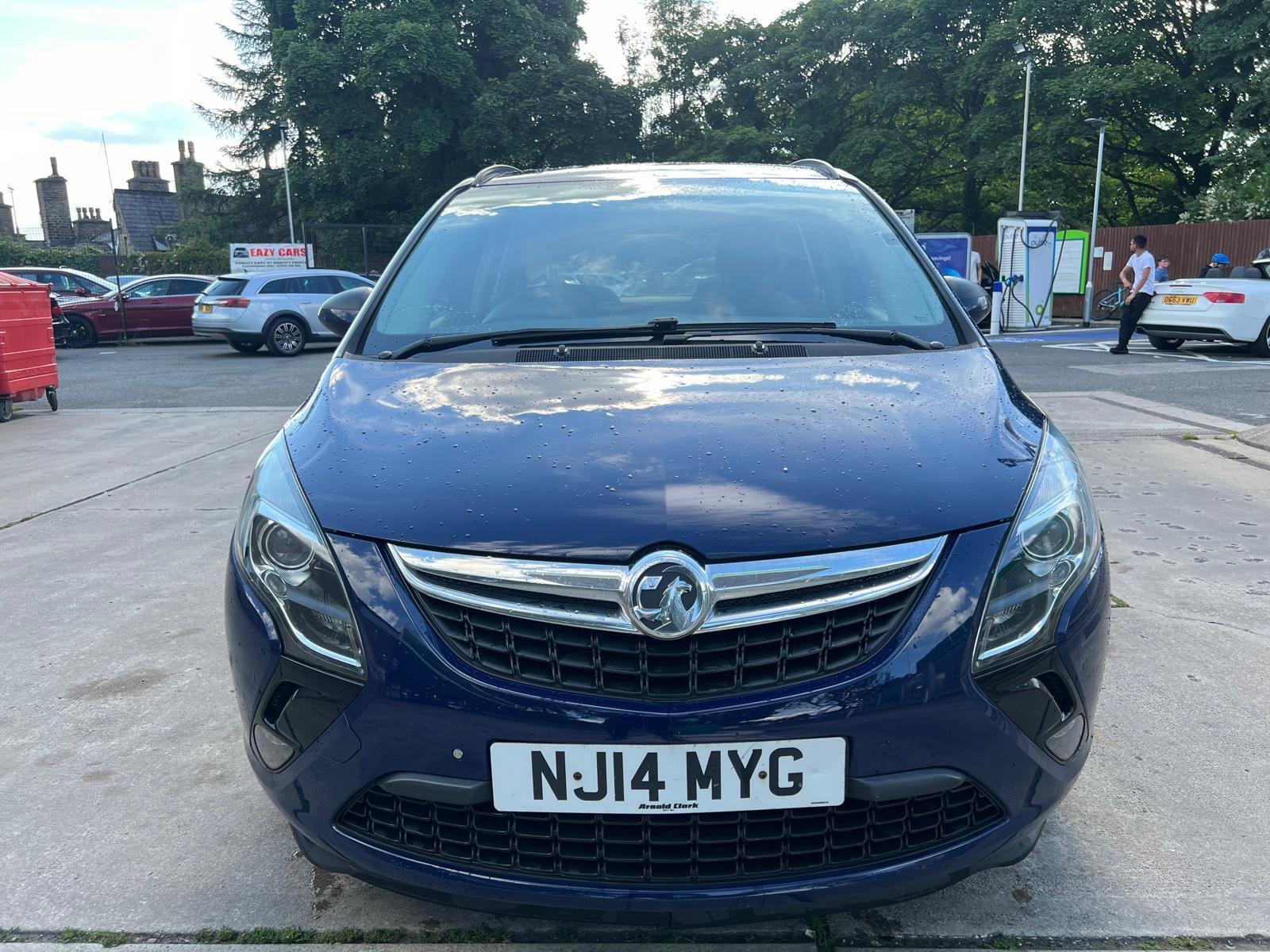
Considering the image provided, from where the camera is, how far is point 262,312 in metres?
17.3

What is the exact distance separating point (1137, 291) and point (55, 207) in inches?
2069

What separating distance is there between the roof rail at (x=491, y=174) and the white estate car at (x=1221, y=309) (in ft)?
41.0

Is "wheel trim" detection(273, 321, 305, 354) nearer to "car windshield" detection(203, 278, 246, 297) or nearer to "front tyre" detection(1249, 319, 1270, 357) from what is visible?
"car windshield" detection(203, 278, 246, 297)

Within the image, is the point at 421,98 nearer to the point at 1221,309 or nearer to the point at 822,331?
the point at 1221,309

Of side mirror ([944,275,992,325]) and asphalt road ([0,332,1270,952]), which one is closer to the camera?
asphalt road ([0,332,1270,952])

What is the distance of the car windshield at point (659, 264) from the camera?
2744 millimetres

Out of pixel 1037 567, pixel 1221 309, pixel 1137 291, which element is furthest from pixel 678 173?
pixel 1137 291

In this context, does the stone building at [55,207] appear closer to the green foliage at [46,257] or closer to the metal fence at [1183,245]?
the green foliage at [46,257]

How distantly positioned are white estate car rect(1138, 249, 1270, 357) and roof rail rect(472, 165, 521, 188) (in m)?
12.5

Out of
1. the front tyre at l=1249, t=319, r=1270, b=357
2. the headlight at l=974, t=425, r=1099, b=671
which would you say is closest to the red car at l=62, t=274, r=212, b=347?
the front tyre at l=1249, t=319, r=1270, b=357

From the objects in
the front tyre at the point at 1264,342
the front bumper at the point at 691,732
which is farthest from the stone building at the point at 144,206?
the front bumper at the point at 691,732

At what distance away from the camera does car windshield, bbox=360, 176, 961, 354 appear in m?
2.74

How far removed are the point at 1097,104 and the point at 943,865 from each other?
3278cm

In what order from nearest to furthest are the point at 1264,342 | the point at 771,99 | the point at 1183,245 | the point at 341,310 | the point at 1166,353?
the point at 341,310 < the point at 1264,342 < the point at 1166,353 < the point at 1183,245 < the point at 771,99
